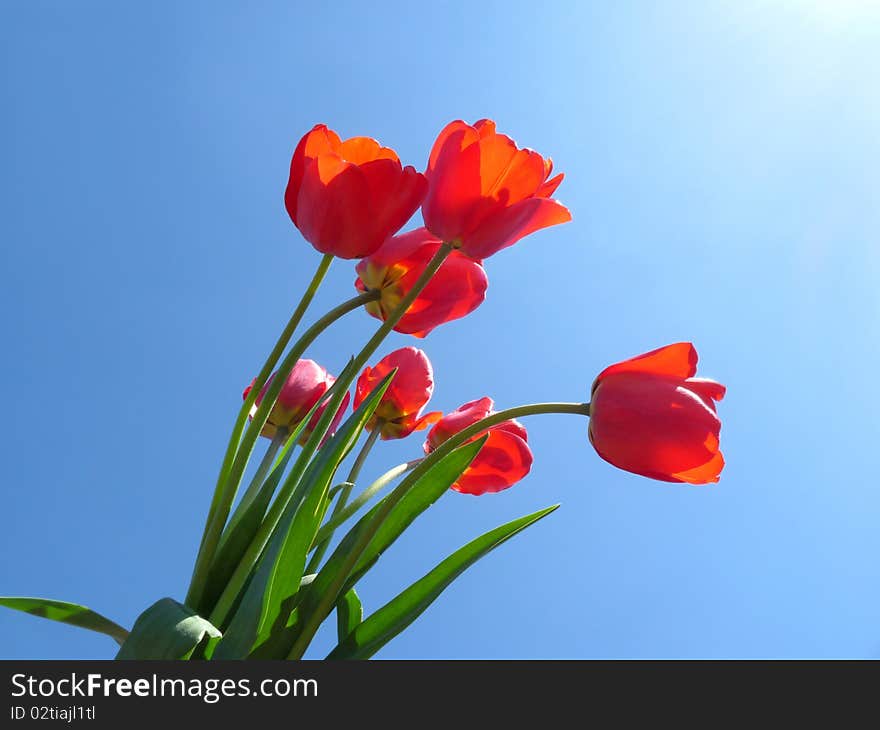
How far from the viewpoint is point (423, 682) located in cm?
53

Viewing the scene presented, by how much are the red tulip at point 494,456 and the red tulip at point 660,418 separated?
186mm

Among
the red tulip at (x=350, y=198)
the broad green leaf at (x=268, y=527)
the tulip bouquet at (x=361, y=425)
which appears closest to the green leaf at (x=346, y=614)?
the tulip bouquet at (x=361, y=425)

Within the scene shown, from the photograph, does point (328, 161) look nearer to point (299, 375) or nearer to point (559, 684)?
point (299, 375)

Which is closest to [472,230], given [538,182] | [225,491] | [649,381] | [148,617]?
[538,182]

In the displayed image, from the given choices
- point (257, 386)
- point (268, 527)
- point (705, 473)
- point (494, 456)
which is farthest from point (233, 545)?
point (705, 473)

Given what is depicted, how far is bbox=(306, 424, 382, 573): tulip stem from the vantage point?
81cm

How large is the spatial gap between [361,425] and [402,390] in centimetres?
14

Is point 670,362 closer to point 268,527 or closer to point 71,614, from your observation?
point 268,527

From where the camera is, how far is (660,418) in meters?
0.67

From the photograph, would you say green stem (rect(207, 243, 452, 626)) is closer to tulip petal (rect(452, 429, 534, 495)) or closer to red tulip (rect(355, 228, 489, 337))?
red tulip (rect(355, 228, 489, 337))

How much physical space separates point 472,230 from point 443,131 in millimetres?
100

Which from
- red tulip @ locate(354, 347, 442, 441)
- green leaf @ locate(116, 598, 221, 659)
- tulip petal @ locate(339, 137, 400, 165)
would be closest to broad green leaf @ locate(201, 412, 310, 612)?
green leaf @ locate(116, 598, 221, 659)

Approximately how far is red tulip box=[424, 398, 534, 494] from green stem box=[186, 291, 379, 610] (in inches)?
9.2

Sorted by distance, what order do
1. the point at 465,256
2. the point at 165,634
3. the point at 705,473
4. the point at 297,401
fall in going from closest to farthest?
the point at 165,634
the point at 705,473
the point at 465,256
the point at 297,401
